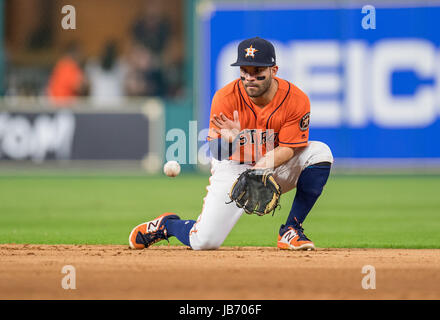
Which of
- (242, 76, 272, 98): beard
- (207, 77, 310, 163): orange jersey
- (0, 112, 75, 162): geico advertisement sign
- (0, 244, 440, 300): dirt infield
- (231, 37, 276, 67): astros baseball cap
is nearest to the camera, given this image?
(0, 244, 440, 300): dirt infield

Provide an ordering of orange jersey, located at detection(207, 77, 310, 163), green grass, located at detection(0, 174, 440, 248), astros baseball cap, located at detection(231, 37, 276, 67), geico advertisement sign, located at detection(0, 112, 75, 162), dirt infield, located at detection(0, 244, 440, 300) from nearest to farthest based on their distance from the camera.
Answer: dirt infield, located at detection(0, 244, 440, 300) < astros baseball cap, located at detection(231, 37, 276, 67) < orange jersey, located at detection(207, 77, 310, 163) < green grass, located at detection(0, 174, 440, 248) < geico advertisement sign, located at detection(0, 112, 75, 162)

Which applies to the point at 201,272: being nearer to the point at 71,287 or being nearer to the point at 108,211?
the point at 71,287

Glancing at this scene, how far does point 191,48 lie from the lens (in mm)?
16688

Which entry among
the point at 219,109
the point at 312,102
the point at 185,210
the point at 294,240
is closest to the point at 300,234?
the point at 294,240

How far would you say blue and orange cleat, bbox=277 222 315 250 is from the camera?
634 centimetres

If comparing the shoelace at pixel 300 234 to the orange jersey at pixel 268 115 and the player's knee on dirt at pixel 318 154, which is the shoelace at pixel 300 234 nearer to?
the player's knee on dirt at pixel 318 154

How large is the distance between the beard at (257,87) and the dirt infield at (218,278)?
Answer: 50.4 inches

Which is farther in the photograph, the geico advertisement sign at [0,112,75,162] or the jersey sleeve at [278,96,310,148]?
the geico advertisement sign at [0,112,75,162]

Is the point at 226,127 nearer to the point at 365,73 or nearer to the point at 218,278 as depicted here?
the point at 218,278

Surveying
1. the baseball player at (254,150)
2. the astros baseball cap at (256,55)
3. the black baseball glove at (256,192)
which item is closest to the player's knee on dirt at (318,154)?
the baseball player at (254,150)

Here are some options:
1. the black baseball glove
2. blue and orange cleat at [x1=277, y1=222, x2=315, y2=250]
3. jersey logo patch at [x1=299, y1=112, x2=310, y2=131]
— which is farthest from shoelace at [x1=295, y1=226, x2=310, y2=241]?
jersey logo patch at [x1=299, y1=112, x2=310, y2=131]

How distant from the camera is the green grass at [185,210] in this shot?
7617mm

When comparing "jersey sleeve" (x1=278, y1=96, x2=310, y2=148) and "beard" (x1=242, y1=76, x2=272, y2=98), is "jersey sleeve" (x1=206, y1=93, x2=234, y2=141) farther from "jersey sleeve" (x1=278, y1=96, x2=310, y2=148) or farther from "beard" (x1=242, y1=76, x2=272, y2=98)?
"jersey sleeve" (x1=278, y1=96, x2=310, y2=148)

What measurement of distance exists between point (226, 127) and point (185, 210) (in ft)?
13.1
